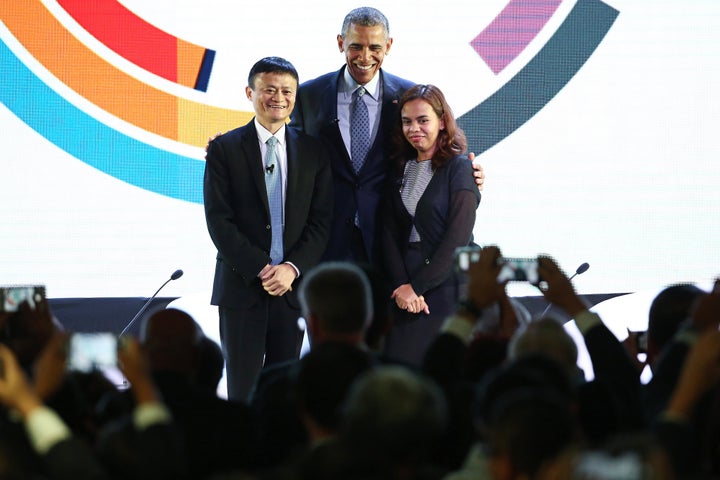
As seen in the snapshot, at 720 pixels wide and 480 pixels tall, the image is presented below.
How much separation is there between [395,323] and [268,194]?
662 millimetres

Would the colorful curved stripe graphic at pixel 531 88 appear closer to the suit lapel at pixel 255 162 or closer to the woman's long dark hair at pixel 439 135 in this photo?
the woman's long dark hair at pixel 439 135

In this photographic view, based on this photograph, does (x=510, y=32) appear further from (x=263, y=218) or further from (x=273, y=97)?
(x=263, y=218)

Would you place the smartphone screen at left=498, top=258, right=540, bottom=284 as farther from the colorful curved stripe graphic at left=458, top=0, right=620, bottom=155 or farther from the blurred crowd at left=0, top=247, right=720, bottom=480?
the colorful curved stripe graphic at left=458, top=0, right=620, bottom=155

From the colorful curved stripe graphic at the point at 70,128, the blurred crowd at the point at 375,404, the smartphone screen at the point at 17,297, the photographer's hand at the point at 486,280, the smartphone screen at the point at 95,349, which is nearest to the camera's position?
the blurred crowd at the point at 375,404

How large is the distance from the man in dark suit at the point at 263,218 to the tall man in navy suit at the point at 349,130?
0.37 ft

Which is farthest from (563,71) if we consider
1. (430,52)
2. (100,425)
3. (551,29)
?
(100,425)

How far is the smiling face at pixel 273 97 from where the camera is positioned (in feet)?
13.5

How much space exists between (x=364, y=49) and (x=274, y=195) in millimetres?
644

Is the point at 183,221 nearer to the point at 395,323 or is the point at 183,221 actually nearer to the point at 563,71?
the point at 395,323

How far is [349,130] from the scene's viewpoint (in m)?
4.33

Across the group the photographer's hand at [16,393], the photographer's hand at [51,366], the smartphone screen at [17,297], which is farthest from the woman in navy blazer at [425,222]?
the photographer's hand at [16,393]

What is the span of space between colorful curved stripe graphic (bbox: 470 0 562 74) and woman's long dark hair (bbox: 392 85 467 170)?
1.10 metres

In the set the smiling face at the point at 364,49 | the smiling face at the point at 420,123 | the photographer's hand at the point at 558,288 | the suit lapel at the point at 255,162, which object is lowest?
the photographer's hand at the point at 558,288

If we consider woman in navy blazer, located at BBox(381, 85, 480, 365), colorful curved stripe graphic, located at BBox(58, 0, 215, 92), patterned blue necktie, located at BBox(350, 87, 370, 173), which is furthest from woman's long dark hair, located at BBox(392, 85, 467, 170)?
colorful curved stripe graphic, located at BBox(58, 0, 215, 92)
